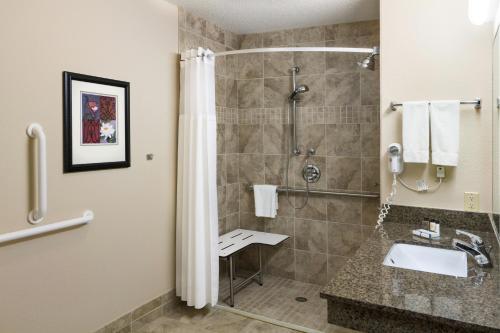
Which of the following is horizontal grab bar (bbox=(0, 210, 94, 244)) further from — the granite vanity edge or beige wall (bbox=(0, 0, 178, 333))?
the granite vanity edge

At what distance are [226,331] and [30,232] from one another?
1.53m

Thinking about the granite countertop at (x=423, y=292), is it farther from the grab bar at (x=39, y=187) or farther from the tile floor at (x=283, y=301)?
the grab bar at (x=39, y=187)

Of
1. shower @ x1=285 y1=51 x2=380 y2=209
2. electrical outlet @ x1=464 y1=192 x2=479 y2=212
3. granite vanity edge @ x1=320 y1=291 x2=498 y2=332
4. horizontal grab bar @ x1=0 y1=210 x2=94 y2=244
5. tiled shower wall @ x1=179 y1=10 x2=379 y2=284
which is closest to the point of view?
granite vanity edge @ x1=320 y1=291 x2=498 y2=332

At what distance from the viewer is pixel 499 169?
202 cm

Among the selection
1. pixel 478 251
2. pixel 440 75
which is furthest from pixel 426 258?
pixel 440 75

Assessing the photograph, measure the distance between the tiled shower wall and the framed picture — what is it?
0.92 m

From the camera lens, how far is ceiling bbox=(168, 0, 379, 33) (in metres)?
3.00

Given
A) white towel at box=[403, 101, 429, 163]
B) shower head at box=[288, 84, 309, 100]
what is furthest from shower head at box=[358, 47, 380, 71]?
shower head at box=[288, 84, 309, 100]

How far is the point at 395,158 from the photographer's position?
248 cm

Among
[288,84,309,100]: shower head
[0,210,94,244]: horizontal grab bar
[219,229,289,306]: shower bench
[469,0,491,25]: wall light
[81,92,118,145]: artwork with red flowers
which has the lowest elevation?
[219,229,289,306]: shower bench

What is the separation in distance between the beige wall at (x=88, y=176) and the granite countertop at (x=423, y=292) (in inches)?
63.4

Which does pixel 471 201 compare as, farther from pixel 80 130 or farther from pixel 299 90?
pixel 80 130

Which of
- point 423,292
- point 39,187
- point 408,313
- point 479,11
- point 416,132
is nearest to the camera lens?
point 408,313

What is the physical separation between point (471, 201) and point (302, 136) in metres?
1.67
